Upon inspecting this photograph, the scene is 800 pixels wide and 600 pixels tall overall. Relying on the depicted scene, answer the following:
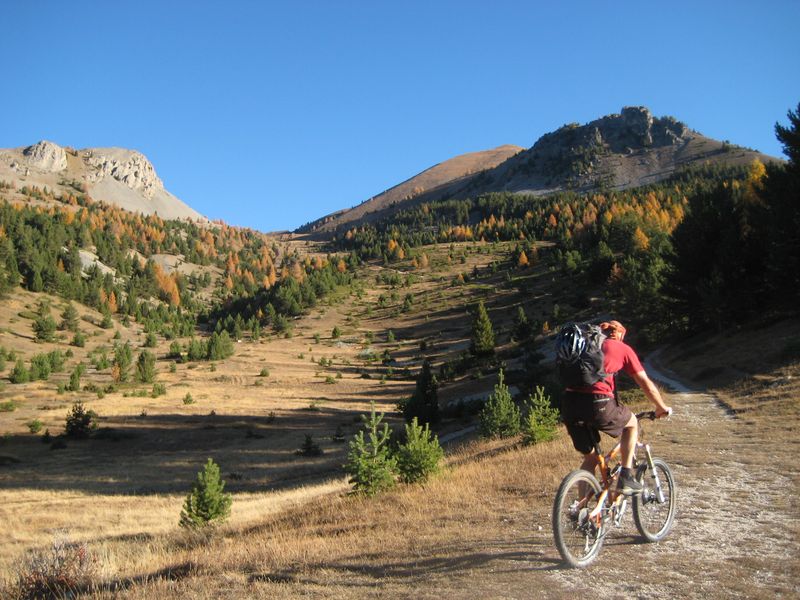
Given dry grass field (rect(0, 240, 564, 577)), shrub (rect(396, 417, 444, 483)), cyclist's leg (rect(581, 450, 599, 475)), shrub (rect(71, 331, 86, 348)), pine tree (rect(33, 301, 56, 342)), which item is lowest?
dry grass field (rect(0, 240, 564, 577))

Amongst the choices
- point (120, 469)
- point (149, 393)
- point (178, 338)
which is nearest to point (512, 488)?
point (120, 469)

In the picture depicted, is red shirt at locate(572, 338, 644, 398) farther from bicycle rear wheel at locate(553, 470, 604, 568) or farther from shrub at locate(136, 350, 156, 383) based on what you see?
shrub at locate(136, 350, 156, 383)

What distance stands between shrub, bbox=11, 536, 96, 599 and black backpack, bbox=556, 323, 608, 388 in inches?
269

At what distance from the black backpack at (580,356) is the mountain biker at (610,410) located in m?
0.12

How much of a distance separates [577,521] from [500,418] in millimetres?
17589

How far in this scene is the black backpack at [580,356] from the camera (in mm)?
5359

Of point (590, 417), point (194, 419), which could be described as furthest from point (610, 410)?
point (194, 419)

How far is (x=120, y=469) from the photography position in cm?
3500

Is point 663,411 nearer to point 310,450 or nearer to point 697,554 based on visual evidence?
point 697,554

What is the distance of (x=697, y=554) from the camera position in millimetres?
5773

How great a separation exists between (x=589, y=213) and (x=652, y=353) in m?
121

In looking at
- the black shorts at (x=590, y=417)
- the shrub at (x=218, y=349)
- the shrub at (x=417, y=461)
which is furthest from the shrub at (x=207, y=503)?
the shrub at (x=218, y=349)

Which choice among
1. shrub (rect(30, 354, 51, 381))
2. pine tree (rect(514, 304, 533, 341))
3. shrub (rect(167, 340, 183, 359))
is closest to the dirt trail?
pine tree (rect(514, 304, 533, 341))

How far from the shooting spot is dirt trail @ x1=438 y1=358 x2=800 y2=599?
494cm
